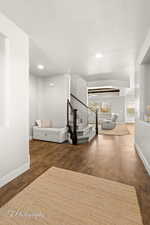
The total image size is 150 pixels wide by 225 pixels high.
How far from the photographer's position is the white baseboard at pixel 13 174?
167 centimetres

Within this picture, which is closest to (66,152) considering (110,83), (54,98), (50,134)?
(50,134)

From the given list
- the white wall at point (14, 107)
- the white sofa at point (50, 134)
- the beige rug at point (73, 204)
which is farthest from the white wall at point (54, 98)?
the beige rug at point (73, 204)

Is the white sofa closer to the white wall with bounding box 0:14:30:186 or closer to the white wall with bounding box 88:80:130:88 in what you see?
the white wall with bounding box 0:14:30:186

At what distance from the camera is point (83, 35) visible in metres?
2.19

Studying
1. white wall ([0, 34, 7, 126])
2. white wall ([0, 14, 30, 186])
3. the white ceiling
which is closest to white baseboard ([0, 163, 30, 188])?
white wall ([0, 14, 30, 186])

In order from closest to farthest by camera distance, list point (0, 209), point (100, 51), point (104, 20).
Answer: point (0, 209), point (104, 20), point (100, 51)

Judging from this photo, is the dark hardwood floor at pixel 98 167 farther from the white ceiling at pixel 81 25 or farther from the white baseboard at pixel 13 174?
the white ceiling at pixel 81 25

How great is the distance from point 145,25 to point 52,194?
3.11 meters

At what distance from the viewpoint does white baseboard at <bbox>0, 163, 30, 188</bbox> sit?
1.67m

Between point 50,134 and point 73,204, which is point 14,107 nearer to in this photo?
point 73,204

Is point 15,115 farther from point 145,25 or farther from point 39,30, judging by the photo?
point 145,25

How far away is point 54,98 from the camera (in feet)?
16.3

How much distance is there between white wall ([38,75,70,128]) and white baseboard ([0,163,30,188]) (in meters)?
2.83

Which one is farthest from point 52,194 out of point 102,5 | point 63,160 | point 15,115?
point 102,5
